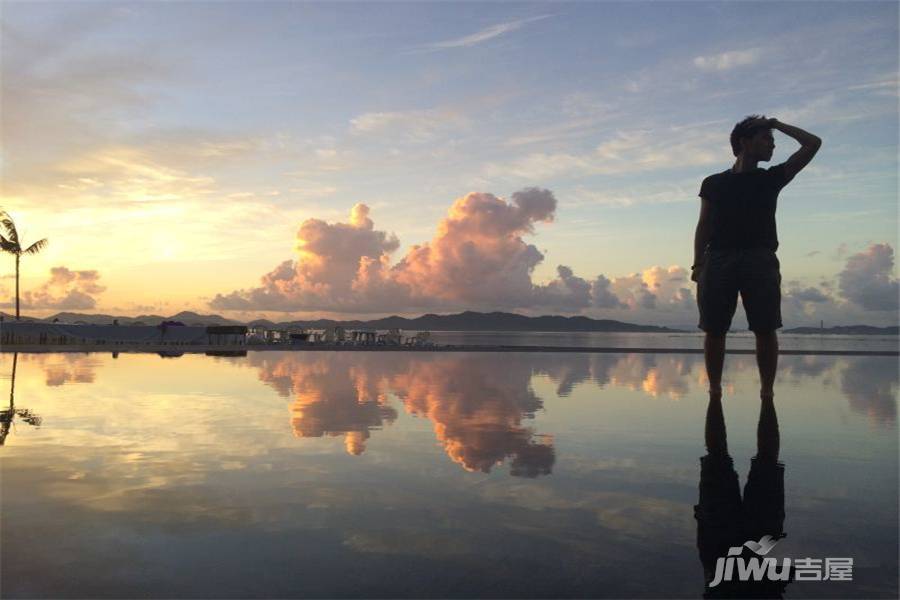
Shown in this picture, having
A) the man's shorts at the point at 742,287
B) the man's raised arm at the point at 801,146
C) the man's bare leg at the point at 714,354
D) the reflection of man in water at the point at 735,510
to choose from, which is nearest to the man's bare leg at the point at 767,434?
the reflection of man in water at the point at 735,510

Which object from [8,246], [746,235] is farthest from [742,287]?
[8,246]

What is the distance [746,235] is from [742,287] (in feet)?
2.03

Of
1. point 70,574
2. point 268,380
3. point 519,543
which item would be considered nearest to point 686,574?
point 519,543

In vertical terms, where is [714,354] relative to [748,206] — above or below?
below

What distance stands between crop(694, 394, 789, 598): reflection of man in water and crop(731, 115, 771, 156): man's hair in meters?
3.51

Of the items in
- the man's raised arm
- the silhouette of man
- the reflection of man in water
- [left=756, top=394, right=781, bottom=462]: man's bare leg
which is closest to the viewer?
the reflection of man in water

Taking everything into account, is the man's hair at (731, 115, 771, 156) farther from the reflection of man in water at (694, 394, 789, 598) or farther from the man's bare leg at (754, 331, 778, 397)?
the reflection of man in water at (694, 394, 789, 598)

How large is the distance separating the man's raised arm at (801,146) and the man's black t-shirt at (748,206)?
0.40 feet

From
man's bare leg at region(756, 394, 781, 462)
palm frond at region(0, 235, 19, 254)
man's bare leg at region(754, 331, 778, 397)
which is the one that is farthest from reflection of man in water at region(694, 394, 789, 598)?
palm frond at region(0, 235, 19, 254)

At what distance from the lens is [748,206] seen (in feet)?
24.2

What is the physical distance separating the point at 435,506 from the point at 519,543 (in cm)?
87

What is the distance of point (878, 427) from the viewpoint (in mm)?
8031

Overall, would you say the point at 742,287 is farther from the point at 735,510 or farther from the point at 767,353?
the point at 735,510

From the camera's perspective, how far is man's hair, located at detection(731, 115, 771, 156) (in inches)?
285
